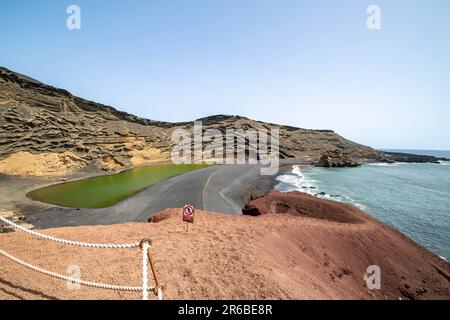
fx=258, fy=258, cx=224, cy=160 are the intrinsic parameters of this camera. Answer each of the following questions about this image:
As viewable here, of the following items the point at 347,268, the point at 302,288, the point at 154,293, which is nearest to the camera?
the point at 154,293

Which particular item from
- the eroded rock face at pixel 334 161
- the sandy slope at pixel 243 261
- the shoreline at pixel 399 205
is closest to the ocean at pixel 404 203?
the shoreline at pixel 399 205

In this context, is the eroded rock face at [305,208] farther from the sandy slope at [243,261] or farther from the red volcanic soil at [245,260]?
the sandy slope at [243,261]

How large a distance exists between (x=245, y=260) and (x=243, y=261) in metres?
0.09

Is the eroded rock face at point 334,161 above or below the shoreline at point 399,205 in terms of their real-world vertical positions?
above

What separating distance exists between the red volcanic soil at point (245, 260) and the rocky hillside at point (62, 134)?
109 ft

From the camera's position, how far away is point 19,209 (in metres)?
23.1

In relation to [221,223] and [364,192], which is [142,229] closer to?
[221,223]

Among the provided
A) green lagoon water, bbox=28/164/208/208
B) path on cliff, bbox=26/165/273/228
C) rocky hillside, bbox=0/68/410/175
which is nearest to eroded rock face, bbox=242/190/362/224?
path on cliff, bbox=26/165/273/228

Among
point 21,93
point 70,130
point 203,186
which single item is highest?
point 21,93

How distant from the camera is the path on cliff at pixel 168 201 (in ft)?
69.3

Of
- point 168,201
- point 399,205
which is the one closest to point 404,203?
point 399,205

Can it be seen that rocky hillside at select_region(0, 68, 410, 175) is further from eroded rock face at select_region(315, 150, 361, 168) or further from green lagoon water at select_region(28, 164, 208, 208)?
eroded rock face at select_region(315, 150, 361, 168)

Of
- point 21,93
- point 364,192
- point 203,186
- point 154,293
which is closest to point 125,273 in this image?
point 154,293

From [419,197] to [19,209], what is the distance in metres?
48.3
